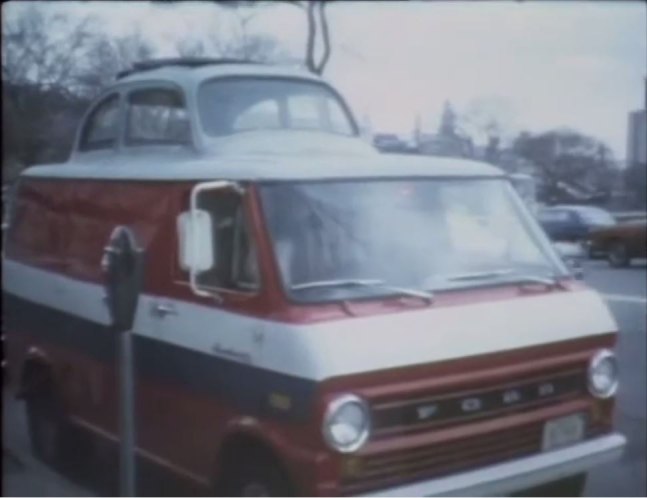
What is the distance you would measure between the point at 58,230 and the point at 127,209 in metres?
0.52

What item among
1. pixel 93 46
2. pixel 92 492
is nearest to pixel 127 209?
pixel 93 46

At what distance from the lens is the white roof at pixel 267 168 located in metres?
4.66

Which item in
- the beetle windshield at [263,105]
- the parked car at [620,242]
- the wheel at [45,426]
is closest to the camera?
the beetle windshield at [263,105]

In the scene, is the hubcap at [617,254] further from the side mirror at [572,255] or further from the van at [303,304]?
the van at [303,304]

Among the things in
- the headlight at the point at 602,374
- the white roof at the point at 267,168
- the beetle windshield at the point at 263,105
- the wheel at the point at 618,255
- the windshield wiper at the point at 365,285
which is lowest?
the headlight at the point at 602,374

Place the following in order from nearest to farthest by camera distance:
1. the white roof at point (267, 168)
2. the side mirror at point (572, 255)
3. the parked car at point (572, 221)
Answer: the white roof at point (267, 168), the side mirror at point (572, 255), the parked car at point (572, 221)

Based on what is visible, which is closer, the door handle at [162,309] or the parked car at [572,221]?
the door handle at [162,309]

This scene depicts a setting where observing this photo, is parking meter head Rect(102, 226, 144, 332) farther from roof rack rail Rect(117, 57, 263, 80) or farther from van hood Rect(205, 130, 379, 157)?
roof rack rail Rect(117, 57, 263, 80)

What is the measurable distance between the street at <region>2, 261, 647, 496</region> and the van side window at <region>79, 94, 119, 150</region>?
3.88ft

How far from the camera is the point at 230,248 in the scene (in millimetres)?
4621

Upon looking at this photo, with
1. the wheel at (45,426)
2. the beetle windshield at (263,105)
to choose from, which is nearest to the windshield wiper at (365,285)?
the beetle windshield at (263,105)

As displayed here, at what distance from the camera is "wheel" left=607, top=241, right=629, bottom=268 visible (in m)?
5.82

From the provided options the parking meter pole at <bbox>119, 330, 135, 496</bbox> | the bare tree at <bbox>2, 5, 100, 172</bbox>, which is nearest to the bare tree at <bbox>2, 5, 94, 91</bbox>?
the bare tree at <bbox>2, 5, 100, 172</bbox>

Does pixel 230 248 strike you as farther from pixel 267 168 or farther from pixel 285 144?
pixel 285 144
